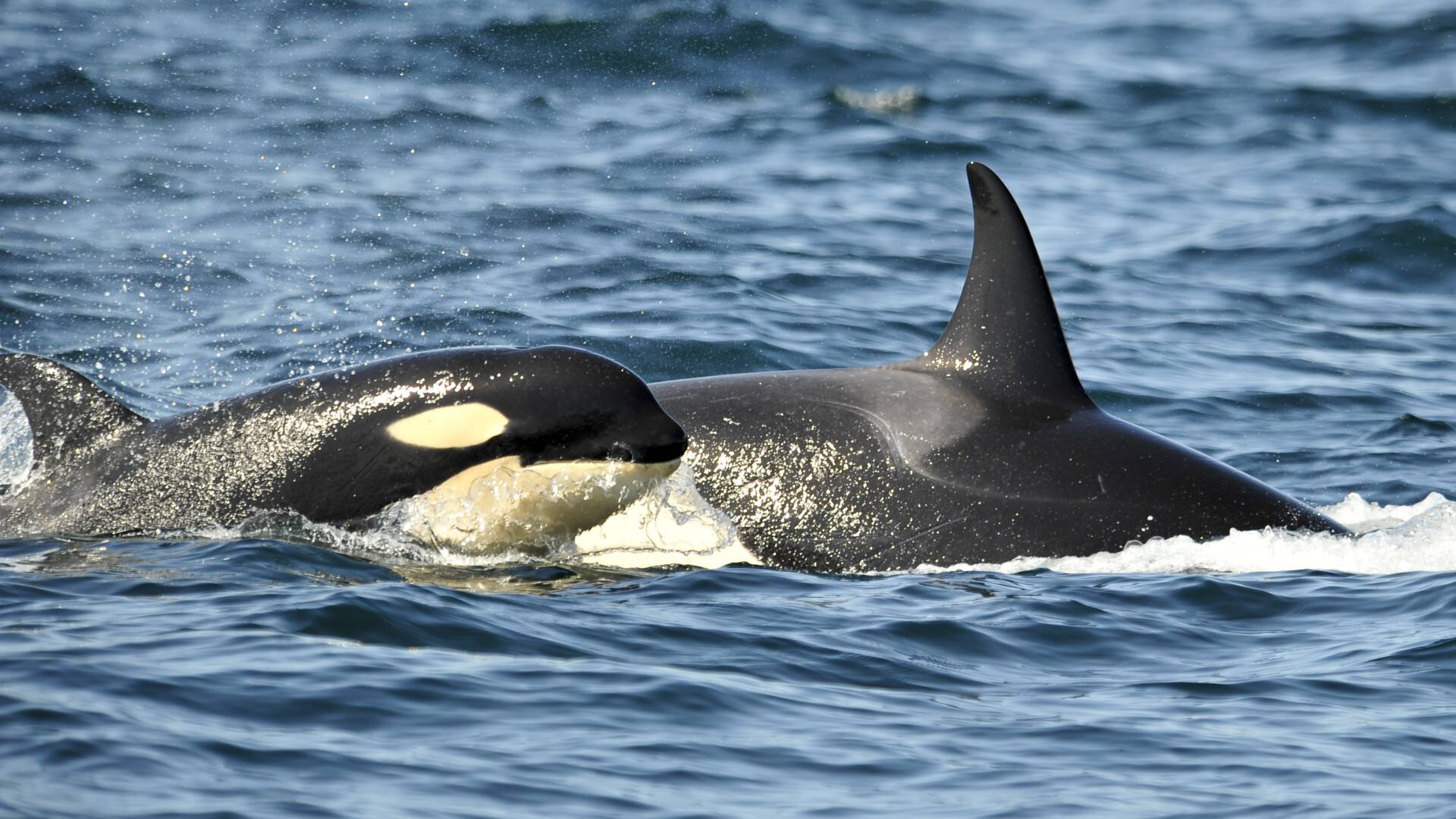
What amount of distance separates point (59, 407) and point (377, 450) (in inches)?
63.0

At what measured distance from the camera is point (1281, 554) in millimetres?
9508

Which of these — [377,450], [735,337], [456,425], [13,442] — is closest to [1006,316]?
[456,425]

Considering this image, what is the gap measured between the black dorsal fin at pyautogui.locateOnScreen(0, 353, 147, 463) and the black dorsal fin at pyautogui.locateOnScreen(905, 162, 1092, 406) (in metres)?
4.13

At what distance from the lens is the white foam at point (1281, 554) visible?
9297 mm

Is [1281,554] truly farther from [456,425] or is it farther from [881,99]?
[881,99]

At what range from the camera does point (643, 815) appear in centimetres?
589

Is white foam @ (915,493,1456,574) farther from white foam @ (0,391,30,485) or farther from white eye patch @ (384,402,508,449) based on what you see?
white foam @ (0,391,30,485)

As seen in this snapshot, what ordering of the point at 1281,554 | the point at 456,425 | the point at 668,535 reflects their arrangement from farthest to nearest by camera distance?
the point at 1281,554 → the point at 668,535 → the point at 456,425

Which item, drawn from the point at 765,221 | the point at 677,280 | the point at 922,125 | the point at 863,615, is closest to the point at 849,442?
the point at 863,615

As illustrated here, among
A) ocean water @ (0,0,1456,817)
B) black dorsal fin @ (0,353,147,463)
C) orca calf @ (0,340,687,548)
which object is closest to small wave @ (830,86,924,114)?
ocean water @ (0,0,1456,817)

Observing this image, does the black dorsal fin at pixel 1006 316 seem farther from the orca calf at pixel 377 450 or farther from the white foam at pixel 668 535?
the orca calf at pixel 377 450

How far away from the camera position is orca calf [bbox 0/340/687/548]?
846cm

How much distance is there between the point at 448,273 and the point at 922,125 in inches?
393

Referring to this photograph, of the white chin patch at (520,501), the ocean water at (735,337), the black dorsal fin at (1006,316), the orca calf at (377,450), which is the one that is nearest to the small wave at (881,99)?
the ocean water at (735,337)
